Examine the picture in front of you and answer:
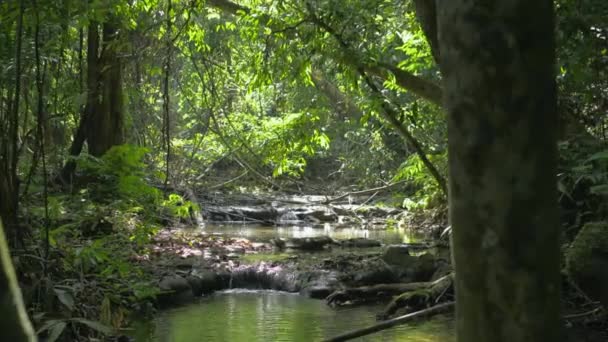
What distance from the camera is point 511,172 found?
1539mm

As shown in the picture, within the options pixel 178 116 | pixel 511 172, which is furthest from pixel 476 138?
pixel 178 116

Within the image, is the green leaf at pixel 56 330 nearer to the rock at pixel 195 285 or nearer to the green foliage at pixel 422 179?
the rock at pixel 195 285

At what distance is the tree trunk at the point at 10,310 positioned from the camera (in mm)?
1023

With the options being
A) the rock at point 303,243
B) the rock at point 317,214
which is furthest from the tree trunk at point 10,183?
the rock at point 317,214

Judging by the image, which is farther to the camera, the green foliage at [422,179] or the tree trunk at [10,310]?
the green foliage at [422,179]

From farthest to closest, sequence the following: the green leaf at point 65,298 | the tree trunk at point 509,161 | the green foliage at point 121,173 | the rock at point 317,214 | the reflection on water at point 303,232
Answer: the rock at point 317,214
the reflection on water at point 303,232
the green foliage at point 121,173
the green leaf at point 65,298
the tree trunk at point 509,161

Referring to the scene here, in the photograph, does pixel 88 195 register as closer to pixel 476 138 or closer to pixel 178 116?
pixel 476 138

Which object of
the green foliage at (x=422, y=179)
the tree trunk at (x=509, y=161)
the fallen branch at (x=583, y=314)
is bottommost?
the fallen branch at (x=583, y=314)

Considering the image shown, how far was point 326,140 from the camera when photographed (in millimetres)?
10695

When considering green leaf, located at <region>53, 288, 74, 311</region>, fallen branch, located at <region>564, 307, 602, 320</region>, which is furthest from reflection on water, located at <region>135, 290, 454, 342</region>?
green leaf, located at <region>53, 288, 74, 311</region>

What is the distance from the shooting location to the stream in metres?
6.56

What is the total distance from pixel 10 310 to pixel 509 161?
1017mm

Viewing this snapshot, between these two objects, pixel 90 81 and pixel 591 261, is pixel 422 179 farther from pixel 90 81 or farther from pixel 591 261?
pixel 591 261

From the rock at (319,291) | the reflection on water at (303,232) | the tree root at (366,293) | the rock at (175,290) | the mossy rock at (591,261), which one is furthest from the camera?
the reflection on water at (303,232)
